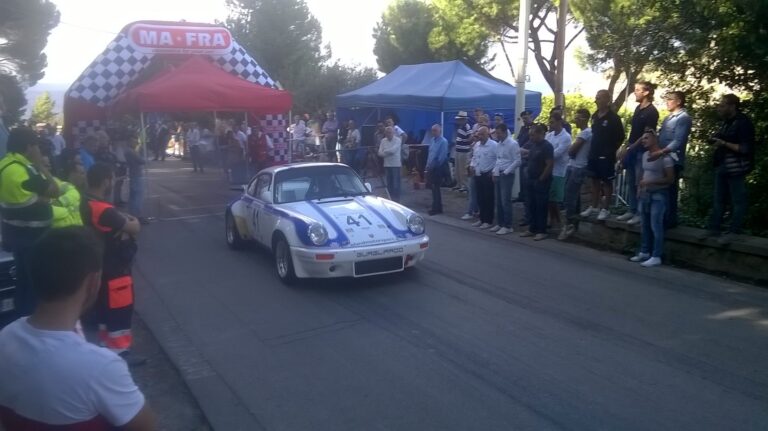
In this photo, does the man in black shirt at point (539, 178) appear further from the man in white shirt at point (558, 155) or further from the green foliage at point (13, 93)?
the green foliage at point (13, 93)

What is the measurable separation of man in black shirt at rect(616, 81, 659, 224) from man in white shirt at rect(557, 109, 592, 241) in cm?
54

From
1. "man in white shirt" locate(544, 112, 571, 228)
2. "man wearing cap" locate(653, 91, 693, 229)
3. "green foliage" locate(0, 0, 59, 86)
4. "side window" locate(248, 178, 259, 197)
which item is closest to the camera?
"man wearing cap" locate(653, 91, 693, 229)

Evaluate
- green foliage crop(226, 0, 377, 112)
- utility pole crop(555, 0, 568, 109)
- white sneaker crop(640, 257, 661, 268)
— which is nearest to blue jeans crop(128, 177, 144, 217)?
utility pole crop(555, 0, 568, 109)

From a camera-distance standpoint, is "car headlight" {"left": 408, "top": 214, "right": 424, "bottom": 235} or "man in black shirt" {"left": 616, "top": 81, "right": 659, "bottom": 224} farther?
"man in black shirt" {"left": 616, "top": 81, "right": 659, "bottom": 224}

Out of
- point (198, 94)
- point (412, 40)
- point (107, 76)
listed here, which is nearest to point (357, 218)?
point (198, 94)

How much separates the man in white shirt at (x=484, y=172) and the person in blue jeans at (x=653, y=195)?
300 cm

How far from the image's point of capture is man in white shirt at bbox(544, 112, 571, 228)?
10.6m

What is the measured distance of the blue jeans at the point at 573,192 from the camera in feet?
33.4

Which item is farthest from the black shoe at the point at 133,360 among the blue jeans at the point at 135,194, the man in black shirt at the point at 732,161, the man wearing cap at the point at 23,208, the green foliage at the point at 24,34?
the green foliage at the point at 24,34

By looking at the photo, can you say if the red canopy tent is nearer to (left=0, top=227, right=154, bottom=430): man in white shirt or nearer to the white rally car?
the white rally car

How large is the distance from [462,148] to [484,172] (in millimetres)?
4104

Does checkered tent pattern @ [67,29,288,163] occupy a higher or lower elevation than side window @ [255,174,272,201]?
higher

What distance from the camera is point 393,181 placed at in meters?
13.9

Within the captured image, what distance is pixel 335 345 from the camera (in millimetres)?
6000
